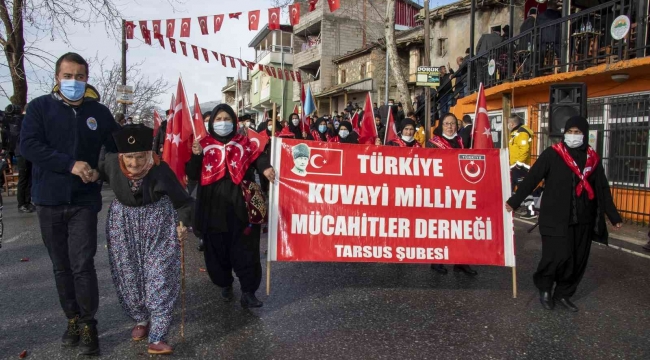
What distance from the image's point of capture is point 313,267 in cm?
645

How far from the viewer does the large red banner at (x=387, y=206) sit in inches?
207

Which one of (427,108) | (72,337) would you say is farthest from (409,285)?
(427,108)

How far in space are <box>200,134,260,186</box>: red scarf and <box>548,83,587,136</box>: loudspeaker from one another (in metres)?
4.28

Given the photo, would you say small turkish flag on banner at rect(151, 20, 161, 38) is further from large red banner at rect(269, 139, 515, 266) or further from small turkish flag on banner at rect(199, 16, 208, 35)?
large red banner at rect(269, 139, 515, 266)

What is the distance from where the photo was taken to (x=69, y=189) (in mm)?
3715

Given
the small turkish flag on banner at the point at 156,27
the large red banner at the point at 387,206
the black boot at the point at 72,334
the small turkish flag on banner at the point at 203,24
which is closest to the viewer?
the black boot at the point at 72,334

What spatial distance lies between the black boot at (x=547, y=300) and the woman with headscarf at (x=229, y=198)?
2.64m

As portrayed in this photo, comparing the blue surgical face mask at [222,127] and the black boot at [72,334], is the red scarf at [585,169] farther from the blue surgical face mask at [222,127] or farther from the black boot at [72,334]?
the black boot at [72,334]

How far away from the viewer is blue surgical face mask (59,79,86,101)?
3717 millimetres

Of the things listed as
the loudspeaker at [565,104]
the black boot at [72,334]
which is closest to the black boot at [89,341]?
the black boot at [72,334]

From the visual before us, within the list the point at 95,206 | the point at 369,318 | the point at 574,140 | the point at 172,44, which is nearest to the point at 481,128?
the point at 574,140

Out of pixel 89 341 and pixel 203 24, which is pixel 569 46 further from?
pixel 89 341

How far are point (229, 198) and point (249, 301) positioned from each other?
3.15 feet

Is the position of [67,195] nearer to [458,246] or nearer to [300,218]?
[300,218]
